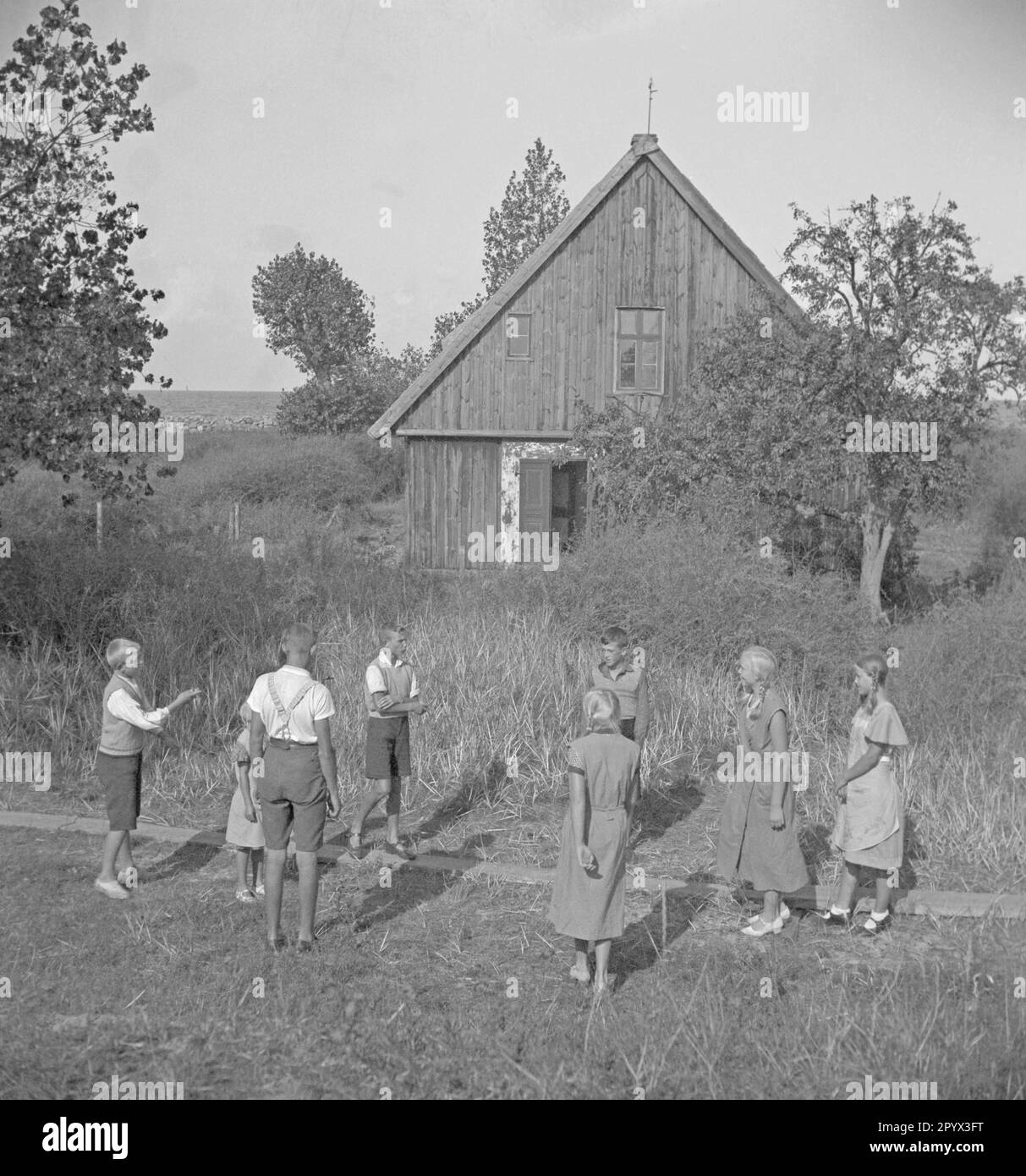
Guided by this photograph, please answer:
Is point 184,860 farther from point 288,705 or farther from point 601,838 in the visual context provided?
point 601,838

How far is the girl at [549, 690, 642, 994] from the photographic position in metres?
5.71

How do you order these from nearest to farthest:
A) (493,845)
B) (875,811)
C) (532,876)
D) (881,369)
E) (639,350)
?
(875,811)
(532,876)
(493,845)
(881,369)
(639,350)

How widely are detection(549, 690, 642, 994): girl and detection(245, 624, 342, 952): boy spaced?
4.23ft

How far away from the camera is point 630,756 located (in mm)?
Answer: 5777

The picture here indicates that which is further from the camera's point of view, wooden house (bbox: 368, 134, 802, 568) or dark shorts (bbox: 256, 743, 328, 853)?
wooden house (bbox: 368, 134, 802, 568)

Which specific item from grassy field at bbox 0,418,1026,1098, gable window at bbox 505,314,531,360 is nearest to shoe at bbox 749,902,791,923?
grassy field at bbox 0,418,1026,1098

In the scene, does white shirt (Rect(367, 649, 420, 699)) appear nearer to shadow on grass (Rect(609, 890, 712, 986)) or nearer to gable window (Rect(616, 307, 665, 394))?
shadow on grass (Rect(609, 890, 712, 986))

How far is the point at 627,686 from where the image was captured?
25.7 ft

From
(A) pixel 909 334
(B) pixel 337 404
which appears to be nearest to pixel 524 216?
(B) pixel 337 404

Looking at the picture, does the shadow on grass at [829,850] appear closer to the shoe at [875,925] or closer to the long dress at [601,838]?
the shoe at [875,925]

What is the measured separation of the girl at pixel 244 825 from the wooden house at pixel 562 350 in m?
15.1

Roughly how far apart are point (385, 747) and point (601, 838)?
2.48 metres

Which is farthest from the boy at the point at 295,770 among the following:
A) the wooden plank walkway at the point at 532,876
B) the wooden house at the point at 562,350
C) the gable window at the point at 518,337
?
the gable window at the point at 518,337
